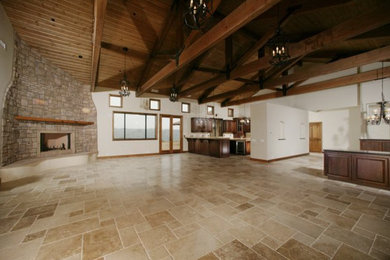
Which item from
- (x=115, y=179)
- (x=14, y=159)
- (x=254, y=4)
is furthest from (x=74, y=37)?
(x=254, y=4)

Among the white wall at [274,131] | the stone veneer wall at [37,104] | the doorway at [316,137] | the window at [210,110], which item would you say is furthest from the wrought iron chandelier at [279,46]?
the doorway at [316,137]

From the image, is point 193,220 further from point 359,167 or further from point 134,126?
point 134,126

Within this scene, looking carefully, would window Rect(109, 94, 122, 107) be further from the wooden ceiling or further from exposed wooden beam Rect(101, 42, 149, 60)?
exposed wooden beam Rect(101, 42, 149, 60)

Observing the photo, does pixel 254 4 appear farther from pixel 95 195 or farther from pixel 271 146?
pixel 271 146

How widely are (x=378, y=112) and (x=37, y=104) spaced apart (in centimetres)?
1318

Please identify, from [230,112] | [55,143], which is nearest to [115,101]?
[55,143]

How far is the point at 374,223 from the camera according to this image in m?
2.07

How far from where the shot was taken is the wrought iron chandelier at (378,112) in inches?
244

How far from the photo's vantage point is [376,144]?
657cm

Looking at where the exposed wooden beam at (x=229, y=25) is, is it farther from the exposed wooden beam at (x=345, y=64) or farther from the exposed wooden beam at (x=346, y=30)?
the exposed wooden beam at (x=345, y=64)

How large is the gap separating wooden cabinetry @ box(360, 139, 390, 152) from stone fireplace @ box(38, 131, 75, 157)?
12650 millimetres

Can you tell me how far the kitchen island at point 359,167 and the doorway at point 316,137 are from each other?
7.14 m

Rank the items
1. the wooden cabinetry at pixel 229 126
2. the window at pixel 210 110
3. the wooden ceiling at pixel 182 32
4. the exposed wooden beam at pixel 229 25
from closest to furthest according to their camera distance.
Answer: the exposed wooden beam at pixel 229 25
the wooden ceiling at pixel 182 32
the window at pixel 210 110
the wooden cabinetry at pixel 229 126

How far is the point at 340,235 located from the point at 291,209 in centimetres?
66
